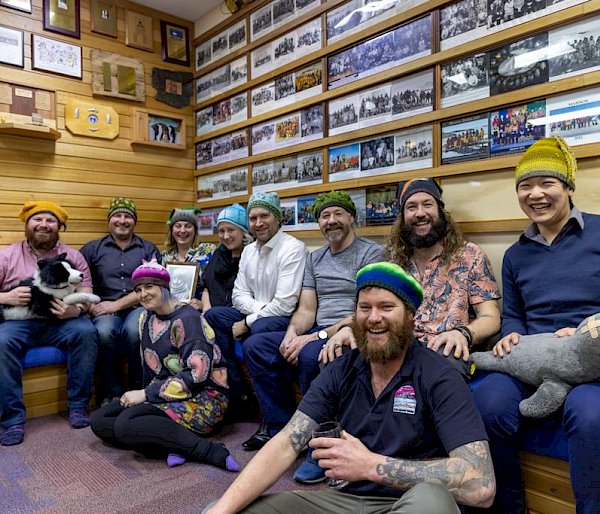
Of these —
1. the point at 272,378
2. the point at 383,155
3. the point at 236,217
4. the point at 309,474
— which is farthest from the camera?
the point at 236,217

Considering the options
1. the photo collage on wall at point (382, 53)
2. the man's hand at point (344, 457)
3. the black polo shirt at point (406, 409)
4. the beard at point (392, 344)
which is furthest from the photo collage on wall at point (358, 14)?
the man's hand at point (344, 457)

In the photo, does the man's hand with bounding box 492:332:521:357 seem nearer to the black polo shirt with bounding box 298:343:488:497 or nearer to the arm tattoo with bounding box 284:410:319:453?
A: the black polo shirt with bounding box 298:343:488:497

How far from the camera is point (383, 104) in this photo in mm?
2773

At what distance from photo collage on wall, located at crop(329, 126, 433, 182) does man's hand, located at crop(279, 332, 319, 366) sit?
1.12 m

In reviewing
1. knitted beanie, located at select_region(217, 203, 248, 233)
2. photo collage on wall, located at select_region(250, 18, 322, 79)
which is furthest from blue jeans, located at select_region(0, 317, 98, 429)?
photo collage on wall, located at select_region(250, 18, 322, 79)

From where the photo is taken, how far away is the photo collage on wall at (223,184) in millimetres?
3902

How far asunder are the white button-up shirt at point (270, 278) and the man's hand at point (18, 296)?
1.25 metres

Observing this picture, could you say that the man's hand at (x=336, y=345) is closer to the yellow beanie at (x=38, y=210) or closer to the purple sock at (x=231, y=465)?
the purple sock at (x=231, y=465)

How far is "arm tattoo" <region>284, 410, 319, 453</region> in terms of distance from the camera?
128 centimetres

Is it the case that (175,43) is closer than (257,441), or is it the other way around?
(257,441)

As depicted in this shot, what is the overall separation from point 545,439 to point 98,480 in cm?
184

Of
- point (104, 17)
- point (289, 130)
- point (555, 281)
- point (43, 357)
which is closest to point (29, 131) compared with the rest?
point (104, 17)

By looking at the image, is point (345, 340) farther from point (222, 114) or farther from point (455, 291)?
point (222, 114)

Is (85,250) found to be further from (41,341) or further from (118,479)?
(118,479)
